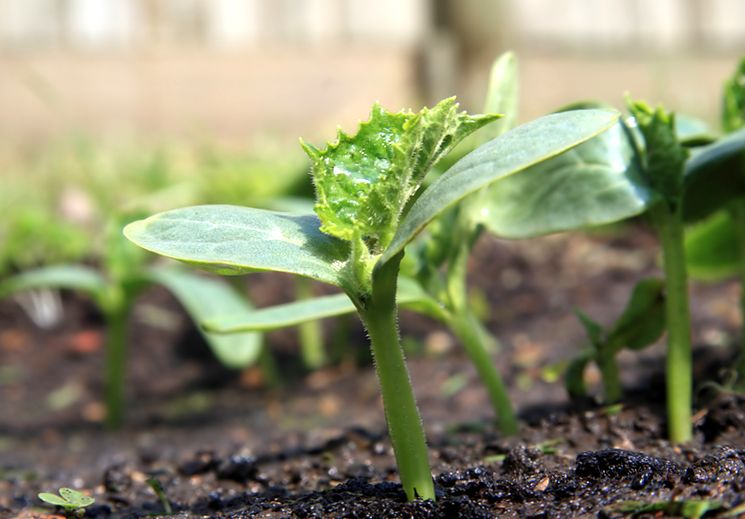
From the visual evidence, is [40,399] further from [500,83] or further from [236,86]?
[236,86]

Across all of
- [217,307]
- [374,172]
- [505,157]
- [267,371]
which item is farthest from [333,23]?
[505,157]

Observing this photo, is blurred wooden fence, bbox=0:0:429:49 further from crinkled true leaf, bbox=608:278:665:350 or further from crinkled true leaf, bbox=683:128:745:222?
crinkled true leaf, bbox=608:278:665:350

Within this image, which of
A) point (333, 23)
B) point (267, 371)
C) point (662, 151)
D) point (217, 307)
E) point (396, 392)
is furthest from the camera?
point (333, 23)

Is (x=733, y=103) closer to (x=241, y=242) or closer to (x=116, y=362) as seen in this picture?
(x=241, y=242)

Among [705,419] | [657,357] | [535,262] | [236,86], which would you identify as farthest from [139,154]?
[705,419]

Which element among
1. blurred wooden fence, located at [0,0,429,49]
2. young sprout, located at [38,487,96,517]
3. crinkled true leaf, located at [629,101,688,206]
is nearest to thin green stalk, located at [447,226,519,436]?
crinkled true leaf, located at [629,101,688,206]

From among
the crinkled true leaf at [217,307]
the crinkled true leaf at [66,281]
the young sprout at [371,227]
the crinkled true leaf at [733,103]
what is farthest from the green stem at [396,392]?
the crinkled true leaf at [66,281]
